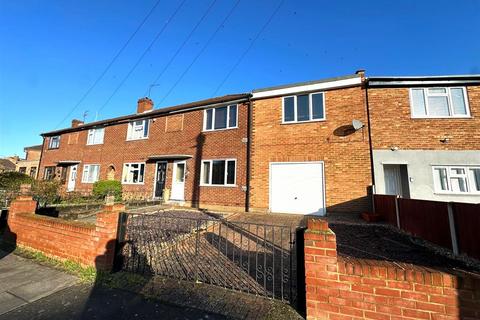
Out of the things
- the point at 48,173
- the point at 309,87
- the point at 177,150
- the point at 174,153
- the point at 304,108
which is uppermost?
the point at 309,87

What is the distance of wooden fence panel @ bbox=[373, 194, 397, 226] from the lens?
8.30 meters

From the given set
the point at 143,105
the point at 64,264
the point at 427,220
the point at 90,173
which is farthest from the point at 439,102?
the point at 90,173

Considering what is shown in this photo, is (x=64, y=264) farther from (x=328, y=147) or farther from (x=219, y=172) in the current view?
(x=328, y=147)

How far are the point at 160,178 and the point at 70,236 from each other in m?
10.5

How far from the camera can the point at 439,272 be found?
98.4 inches

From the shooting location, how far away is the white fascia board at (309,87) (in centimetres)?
1096

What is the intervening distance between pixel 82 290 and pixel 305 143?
392 inches

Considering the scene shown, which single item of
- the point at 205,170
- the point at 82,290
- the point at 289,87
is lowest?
the point at 82,290

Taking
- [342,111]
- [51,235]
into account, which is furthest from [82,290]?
[342,111]

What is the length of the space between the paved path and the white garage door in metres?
8.77

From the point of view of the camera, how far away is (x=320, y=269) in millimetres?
2895

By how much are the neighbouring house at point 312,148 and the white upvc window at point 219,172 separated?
1.28 metres

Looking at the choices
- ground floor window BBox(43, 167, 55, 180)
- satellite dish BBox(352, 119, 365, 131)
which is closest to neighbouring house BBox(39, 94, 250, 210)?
ground floor window BBox(43, 167, 55, 180)

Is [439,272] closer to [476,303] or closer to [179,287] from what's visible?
[476,303]
